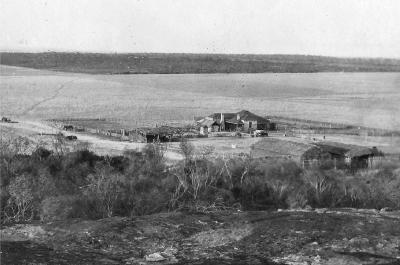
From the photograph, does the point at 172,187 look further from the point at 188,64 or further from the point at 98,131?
the point at 188,64

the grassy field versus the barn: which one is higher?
the grassy field

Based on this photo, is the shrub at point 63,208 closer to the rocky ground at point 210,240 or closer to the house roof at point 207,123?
the rocky ground at point 210,240

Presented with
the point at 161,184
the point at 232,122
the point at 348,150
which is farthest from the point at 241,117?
the point at 161,184

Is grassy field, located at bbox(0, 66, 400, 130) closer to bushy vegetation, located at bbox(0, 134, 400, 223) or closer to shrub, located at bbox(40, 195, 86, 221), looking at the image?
bushy vegetation, located at bbox(0, 134, 400, 223)

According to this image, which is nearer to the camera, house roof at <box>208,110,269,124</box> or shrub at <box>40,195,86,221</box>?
shrub at <box>40,195,86,221</box>

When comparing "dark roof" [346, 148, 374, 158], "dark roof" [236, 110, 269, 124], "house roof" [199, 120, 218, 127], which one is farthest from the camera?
"dark roof" [236, 110, 269, 124]

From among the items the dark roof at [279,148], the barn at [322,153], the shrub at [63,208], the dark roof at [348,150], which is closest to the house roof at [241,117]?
the dark roof at [279,148]

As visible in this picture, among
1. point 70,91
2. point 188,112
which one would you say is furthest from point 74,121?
point 70,91

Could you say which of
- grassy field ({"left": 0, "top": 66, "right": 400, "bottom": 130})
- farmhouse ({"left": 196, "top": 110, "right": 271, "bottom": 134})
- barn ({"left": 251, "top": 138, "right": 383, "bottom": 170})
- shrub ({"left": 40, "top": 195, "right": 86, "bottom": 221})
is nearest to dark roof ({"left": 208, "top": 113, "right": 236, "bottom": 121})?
farmhouse ({"left": 196, "top": 110, "right": 271, "bottom": 134})
